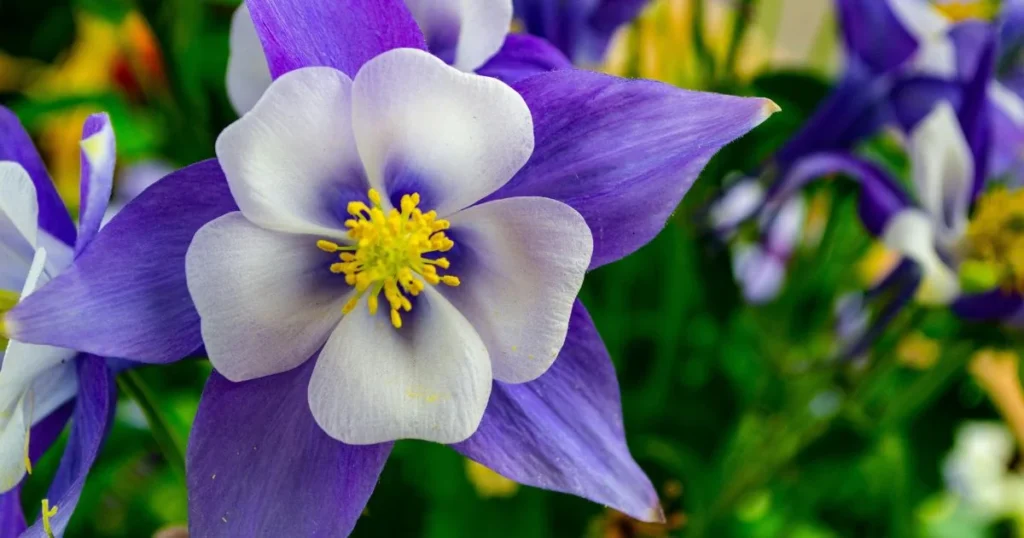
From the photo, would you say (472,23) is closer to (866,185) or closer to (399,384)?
(399,384)

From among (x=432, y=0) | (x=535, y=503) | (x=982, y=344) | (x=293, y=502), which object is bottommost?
(x=535, y=503)

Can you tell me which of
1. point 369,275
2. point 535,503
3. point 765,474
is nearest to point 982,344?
point 765,474

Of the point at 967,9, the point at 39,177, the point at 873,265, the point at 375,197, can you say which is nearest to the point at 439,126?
the point at 375,197

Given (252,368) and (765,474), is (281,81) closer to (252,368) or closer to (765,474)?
(252,368)

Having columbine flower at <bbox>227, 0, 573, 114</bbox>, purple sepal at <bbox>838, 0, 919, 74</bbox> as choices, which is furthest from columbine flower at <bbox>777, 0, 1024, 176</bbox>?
columbine flower at <bbox>227, 0, 573, 114</bbox>

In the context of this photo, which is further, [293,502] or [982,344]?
[982,344]

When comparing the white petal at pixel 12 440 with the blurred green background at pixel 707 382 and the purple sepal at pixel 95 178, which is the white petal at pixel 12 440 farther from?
the blurred green background at pixel 707 382
